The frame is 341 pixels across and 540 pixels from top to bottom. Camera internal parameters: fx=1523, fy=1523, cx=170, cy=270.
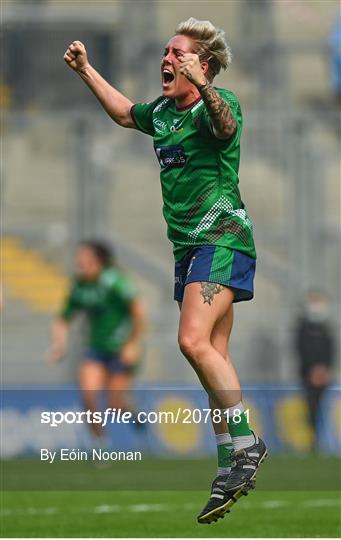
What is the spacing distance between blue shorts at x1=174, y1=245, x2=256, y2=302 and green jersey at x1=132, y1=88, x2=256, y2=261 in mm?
40

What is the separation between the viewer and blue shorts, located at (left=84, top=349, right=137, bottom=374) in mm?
17125

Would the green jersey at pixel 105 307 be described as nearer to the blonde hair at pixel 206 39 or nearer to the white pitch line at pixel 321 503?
the white pitch line at pixel 321 503

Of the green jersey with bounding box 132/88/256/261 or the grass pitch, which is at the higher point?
the green jersey with bounding box 132/88/256/261

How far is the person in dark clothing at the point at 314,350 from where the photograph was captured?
19.3 metres

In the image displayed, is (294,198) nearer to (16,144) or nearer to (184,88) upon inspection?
(16,144)

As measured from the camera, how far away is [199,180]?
805 centimetres

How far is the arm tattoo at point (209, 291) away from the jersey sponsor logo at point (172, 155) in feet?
2.14

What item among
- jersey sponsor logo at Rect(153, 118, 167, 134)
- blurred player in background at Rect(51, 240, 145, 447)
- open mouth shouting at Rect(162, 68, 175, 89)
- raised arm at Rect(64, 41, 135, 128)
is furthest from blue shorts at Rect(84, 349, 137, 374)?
open mouth shouting at Rect(162, 68, 175, 89)

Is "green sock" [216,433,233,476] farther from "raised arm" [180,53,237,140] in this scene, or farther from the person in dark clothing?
the person in dark clothing

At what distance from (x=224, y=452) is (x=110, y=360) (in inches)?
358

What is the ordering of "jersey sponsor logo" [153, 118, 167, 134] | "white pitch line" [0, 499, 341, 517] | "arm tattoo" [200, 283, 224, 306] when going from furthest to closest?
"white pitch line" [0, 499, 341, 517], "jersey sponsor logo" [153, 118, 167, 134], "arm tattoo" [200, 283, 224, 306]

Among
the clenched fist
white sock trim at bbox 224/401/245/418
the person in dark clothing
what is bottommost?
the person in dark clothing

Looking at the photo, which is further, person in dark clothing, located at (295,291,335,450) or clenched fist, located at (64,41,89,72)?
person in dark clothing, located at (295,291,335,450)

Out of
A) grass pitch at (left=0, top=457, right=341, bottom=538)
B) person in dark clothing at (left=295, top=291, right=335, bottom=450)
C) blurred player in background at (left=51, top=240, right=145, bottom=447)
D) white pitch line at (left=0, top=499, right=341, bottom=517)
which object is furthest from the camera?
person in dark clothing at (left=295, top=291, right=335, bottom=450)
